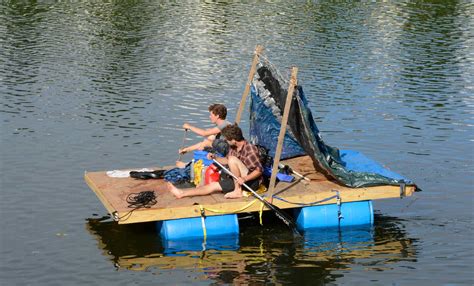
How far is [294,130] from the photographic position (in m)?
18.5

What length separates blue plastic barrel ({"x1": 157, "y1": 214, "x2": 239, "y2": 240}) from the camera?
16547 millimetres

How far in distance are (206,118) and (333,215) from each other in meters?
9.50

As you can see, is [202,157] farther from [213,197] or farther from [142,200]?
[142,200]

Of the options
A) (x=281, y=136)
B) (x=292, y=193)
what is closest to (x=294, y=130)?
(x=281, y=136)

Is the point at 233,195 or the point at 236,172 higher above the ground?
the point at 236,172

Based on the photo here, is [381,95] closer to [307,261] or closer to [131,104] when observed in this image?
[131,104]

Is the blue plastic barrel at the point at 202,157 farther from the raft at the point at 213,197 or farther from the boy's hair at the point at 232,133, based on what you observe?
the boy's hair at the point at 232,133

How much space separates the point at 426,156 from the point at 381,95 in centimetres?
690

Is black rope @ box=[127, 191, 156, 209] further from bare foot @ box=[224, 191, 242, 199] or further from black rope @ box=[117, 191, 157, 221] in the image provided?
bare foot @ box=[224, 191, 242, 199]

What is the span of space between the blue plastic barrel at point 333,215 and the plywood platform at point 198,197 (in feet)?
0.59

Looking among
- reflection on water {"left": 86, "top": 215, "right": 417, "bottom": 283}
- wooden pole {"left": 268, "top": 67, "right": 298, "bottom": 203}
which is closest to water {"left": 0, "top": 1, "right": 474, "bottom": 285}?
reflection on water {"left": 86, "top": 215, "right": 417, "bottom": 283}

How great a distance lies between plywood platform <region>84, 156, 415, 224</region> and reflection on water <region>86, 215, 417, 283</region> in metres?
0.63

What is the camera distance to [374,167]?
61.1 feet

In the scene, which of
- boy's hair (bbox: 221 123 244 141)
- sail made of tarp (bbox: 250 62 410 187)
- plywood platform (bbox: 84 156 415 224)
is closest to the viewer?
plywood platform (bbox: 84 156 415 224)
